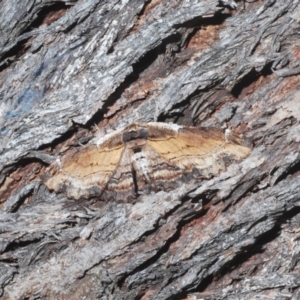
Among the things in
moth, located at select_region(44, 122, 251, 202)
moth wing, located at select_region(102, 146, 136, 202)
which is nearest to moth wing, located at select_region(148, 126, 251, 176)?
moth, located at select_region(44, 122, 251, 202)

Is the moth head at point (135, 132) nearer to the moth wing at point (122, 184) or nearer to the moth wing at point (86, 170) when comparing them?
the moth wing at point (86, 170)

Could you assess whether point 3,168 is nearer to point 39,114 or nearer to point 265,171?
point 39,114

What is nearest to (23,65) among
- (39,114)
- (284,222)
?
(39,114)

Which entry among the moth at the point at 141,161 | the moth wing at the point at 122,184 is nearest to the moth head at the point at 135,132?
the moth at the point at 141,161

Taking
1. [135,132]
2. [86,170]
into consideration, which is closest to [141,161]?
[135,132]

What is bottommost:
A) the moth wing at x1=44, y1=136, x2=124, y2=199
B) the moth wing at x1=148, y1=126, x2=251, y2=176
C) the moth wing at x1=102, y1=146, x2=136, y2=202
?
the moth wing at x1=148, y1=126, x2=251, y2=176

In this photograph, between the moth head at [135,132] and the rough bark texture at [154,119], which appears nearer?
the rough bark texture at [154,119]

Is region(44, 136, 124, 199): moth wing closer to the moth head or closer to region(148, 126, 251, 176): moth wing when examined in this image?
the moth head
